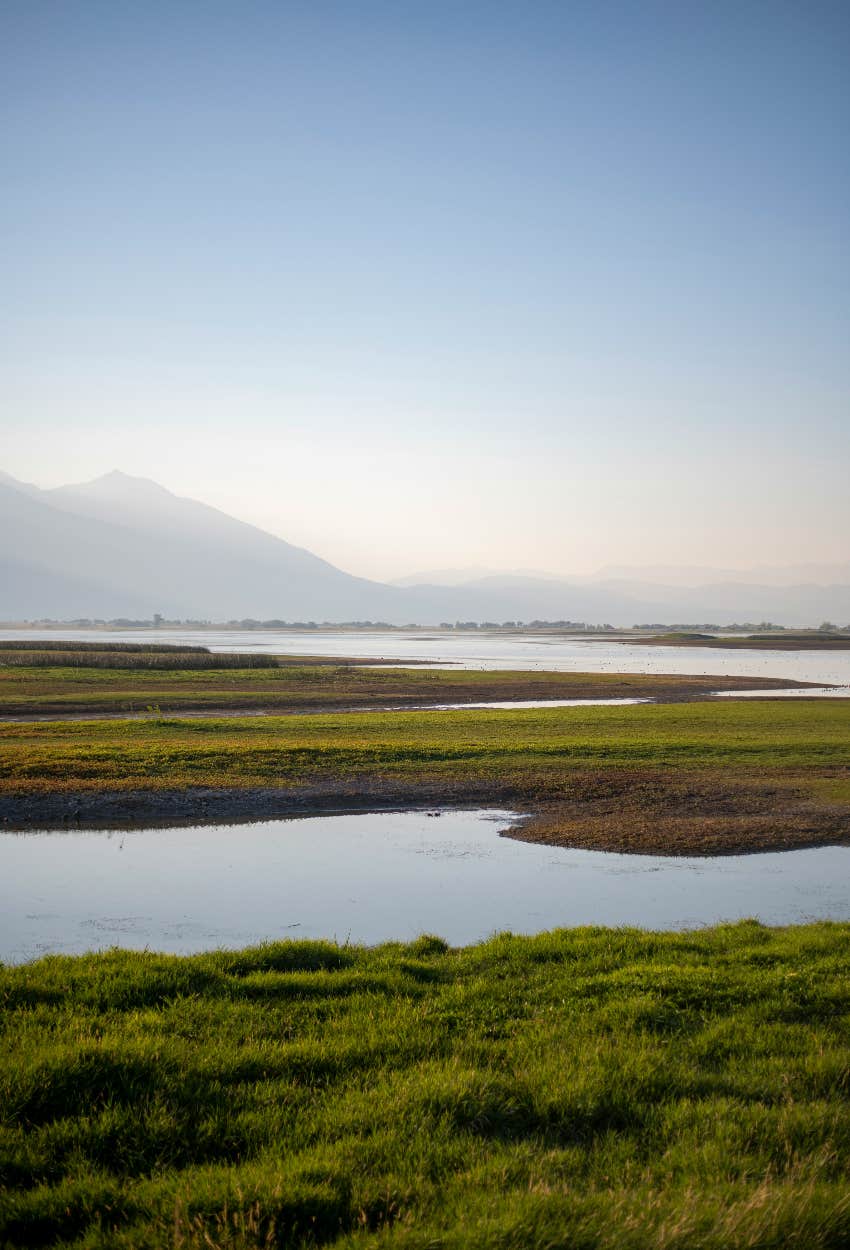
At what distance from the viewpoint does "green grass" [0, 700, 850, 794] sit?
3088cm

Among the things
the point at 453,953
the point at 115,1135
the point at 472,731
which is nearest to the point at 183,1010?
the point at 115,1135

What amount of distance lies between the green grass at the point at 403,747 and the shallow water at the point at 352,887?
290 inches

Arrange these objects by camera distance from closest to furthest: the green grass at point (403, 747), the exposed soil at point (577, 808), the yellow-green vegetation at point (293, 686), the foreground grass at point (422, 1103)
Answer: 1. the foreground grass at point (422, 1103)
2. the exposed soil at point (577, 808)
3. the green grass at point (403, 747)
4. the yellow-green vegetation at point (293, 686)

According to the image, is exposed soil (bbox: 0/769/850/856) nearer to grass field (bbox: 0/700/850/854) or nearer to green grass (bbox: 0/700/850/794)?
grass field (bbox: 0/700/850/854)

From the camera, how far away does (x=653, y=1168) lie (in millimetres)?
6301

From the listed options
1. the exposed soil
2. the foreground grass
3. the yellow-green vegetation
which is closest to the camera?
the foreground grass

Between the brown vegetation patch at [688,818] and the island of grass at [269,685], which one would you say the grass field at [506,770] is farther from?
the island of grass at [269,685]

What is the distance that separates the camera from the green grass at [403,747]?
3088cm

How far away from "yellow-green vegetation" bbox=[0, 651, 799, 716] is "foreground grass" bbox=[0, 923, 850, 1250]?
151 ft

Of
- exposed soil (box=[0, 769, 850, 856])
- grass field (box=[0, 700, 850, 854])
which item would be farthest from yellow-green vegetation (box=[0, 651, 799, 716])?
exposed soil (box=[0, 769, 850, 856])

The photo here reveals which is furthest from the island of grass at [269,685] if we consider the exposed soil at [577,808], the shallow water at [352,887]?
the shallow water at [352,887]

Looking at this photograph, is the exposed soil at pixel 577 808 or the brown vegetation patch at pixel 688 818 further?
the exposed soil at pixel 577 808

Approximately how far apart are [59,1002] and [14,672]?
7478 centimetres

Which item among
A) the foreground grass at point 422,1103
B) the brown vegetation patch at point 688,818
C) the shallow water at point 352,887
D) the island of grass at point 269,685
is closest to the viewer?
the foreground grass at point 422,1103
